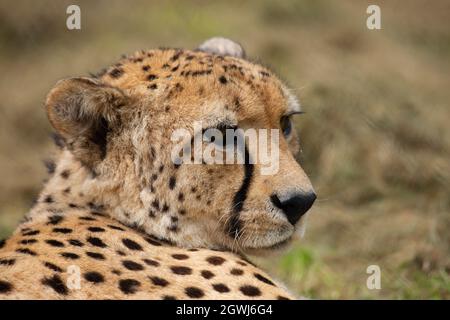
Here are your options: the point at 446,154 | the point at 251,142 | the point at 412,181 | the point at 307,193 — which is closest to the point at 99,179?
the point at 251,142

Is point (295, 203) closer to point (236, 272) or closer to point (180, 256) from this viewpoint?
point (236, 272)

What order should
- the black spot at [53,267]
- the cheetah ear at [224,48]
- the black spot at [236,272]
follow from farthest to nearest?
1. the cheetah ear at [224,48]
2. the black spot at [236,272]
3. the black spot at [53,267]

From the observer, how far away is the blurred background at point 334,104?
14.4ft

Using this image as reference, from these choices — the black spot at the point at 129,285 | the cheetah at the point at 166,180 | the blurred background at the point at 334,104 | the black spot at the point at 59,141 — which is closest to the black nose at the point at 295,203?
the cheetah at the point at 166,180

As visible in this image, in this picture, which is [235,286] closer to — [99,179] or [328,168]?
[99,179]

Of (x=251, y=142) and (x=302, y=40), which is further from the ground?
(x=302, y=40)

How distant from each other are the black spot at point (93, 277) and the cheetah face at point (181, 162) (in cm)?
36

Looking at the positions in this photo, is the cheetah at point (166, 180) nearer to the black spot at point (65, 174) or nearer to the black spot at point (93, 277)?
the black spot at point (65, 174)

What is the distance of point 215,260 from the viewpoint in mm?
2549

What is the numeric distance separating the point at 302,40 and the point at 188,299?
A: 536cm

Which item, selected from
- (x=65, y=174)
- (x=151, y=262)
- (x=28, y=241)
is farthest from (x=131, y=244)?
(x=65, y=174)

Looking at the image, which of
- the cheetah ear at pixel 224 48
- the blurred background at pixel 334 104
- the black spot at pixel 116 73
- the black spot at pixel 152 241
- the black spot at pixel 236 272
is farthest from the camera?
the blurred background at pixel 334 104

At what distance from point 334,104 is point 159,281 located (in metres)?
3.99

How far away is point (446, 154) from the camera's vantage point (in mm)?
5559
